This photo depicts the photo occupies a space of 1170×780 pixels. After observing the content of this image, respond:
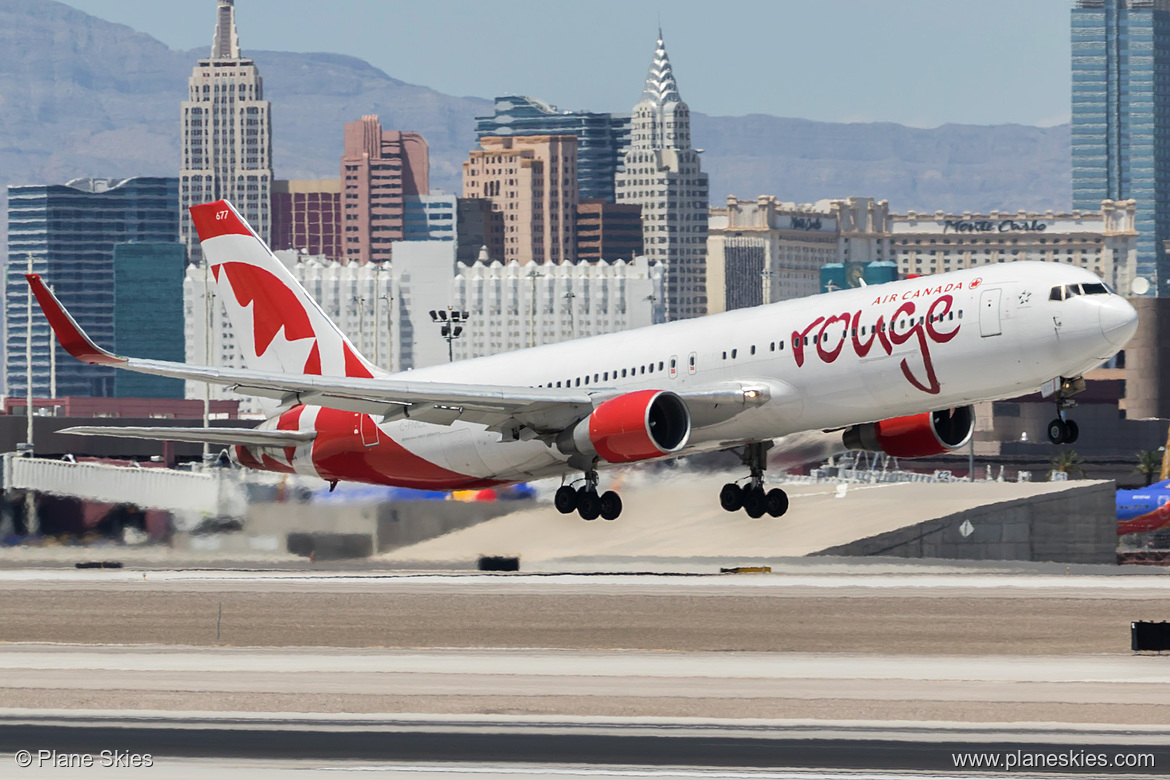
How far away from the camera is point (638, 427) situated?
179 feet

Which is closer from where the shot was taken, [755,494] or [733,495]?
[733,495]

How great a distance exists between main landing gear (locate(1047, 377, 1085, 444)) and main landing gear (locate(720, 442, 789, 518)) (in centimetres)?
1078

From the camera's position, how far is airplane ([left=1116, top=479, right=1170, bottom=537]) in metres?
131

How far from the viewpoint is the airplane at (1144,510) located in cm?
13075

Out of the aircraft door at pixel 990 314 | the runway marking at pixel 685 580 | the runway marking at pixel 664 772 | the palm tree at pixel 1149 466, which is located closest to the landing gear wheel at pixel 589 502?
the runway marking at pixel 685 580

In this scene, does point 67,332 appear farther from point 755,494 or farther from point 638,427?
point 755,494

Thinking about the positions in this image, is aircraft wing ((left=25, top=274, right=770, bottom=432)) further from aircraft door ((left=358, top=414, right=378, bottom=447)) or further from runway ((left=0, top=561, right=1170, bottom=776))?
runway ((left=0, top=561, right=1170, bottom=776))

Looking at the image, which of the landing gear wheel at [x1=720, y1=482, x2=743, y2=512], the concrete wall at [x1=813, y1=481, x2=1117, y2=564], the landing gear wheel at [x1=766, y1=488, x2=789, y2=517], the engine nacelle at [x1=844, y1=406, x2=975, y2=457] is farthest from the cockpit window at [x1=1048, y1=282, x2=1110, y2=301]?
the concrete wall at [x1=813, y1=481, x2=1117, y2=564]

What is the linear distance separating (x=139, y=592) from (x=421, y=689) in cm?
2827

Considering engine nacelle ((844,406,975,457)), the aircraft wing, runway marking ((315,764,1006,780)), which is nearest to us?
runway marking ((315,764,1006,780))

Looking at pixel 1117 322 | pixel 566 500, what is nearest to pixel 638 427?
pixel 566 500

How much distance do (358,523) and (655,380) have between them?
17.2 metres

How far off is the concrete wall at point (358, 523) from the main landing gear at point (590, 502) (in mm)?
12513

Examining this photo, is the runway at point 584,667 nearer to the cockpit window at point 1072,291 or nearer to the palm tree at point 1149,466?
the cockpit window at point 1072,291
